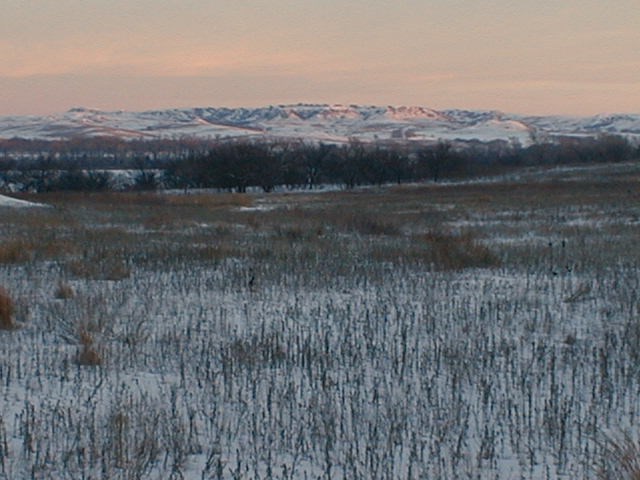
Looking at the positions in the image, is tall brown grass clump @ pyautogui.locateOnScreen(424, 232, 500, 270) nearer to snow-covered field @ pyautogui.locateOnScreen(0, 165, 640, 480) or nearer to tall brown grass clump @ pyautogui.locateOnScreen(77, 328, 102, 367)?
snow-covered field @ pyautogui.locateOnScreen(0, 165, 640, 480)

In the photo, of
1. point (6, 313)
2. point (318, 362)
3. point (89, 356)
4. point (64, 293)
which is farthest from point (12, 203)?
point (318, 362)

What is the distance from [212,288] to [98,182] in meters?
53.0

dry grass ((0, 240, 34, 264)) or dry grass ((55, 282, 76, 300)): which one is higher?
dry grass ((55, 282, 76, 300))

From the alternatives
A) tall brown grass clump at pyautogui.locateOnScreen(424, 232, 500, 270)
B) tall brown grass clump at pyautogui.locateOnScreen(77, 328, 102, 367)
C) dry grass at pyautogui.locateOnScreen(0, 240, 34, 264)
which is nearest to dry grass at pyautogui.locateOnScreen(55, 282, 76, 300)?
tall brown grass clump at pyautogui.locateOnScreen(77, 328, 102, 367)

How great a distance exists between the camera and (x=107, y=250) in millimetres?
15148

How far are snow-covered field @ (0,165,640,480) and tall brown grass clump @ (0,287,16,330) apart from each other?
0.19 m

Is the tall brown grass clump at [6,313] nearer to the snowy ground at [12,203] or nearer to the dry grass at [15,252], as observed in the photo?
the dry grass at [15,252]

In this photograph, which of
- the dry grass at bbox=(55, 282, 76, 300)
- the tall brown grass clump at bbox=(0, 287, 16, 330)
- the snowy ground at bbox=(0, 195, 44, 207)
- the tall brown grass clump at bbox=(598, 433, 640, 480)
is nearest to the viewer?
the tall brown grass clump at bbox=(598, 433, 640, 480)

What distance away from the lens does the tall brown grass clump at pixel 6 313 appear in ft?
28.1

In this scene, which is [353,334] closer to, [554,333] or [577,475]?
[554,333]

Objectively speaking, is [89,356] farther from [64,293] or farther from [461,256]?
[461,256]

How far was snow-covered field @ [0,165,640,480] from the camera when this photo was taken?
5.10 metres

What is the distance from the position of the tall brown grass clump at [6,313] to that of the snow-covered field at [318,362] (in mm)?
192

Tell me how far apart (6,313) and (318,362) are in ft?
11.5
